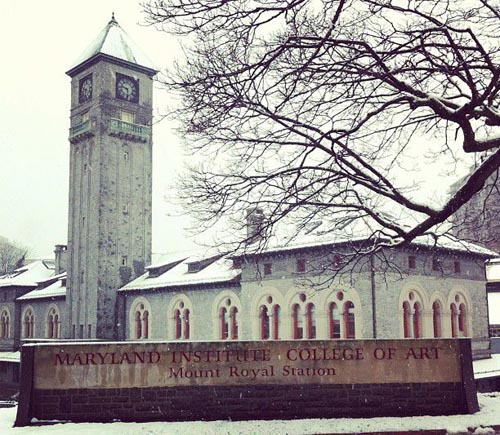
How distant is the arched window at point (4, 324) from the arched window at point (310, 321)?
1230 inches

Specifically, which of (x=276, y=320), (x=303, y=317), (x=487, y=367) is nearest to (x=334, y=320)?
(x=303, y=317)

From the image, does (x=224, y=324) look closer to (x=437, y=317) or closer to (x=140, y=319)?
(x=140, y=319)

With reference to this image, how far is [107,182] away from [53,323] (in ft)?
39.4

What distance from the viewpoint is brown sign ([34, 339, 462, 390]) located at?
11391mm

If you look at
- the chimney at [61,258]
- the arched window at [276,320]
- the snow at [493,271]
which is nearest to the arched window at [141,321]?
the arched window at [276,320]

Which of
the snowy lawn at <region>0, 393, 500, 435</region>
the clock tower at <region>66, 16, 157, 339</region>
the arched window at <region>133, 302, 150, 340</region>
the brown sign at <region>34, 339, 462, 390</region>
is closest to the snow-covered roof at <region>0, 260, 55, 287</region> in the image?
the clock tower at <region>66, 16, 157, 339</region>

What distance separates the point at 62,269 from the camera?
2077 inches

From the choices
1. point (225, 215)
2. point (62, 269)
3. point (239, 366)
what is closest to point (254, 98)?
point (225, 215)

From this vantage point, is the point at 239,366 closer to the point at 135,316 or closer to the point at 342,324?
the point at 342,324

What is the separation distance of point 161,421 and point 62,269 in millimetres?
43871

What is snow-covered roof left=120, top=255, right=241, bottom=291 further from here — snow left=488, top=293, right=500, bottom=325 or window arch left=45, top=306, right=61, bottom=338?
snow left=488, top=293, right=500, bottom=325

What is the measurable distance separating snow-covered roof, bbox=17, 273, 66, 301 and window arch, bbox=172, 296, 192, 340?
42.9ft

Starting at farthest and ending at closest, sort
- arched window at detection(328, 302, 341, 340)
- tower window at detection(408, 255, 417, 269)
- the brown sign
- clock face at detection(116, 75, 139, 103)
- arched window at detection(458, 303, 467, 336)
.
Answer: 1. clock face at detection(116, 75, 139, 103)
2. arched window at detection(458, 303, 467, 336)
3. tower window at detection(408, 255, 417, 269)
4. arched window at detection(328, 302, 341, 340)
5. the brown sign

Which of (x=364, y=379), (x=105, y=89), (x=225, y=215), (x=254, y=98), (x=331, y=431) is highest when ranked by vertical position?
(x=105, y=89)
